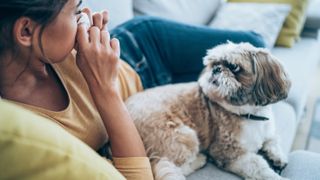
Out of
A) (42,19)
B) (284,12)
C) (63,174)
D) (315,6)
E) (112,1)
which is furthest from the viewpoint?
(315,6)

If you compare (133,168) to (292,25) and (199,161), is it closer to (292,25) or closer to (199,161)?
(199,161)

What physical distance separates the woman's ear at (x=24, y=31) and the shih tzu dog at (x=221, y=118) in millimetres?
442

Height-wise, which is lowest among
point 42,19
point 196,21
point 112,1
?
point 196,21

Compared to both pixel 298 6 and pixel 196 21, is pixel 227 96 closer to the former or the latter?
pixel 196 21

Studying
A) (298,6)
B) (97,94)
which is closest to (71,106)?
(97,94)

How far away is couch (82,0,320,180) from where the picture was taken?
4.74 feet

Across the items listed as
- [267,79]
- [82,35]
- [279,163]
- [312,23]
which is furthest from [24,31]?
[312,23]

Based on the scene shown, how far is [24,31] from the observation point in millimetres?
819

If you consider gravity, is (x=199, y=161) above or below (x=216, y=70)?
below

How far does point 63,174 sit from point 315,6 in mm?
2419

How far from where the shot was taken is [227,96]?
1126 mm

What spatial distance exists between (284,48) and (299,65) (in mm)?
306

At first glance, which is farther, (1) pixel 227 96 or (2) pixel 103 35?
(1) pixel 227 96

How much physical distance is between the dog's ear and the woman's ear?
649 mm
